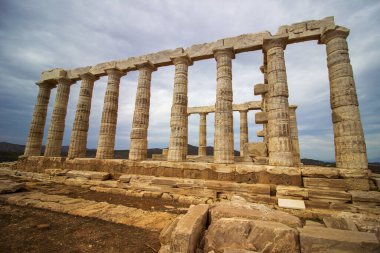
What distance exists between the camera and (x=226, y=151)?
366 inches

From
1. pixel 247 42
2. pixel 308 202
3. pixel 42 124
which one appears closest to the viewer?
pixel 308 202

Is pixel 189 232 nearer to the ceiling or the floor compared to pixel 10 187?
nearer to the ceiling

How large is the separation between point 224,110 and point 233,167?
3.06 m

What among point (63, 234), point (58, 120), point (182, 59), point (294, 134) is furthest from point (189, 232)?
point (58, 120)

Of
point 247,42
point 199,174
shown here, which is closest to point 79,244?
point 199,174

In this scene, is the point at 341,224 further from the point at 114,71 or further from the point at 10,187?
the point at 114,71

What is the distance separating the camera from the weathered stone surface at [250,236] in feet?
9.14

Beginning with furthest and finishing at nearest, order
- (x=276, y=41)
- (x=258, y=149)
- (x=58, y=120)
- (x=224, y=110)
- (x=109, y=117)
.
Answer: (x=58, y=120) < (x=109, y=117) < (x=258, y=149) < (x=224, y=110) < (x=276, y=41)

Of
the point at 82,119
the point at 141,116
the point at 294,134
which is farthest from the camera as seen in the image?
the point at 294,134

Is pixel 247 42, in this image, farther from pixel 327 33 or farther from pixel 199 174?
pixel 199 174

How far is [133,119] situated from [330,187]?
10702 mm

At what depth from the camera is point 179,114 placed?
10.8 metres

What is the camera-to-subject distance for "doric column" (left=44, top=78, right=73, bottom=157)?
44.9 ft

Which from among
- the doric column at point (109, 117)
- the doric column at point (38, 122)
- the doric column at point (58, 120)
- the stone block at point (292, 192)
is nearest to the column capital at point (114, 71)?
the doric column at point (109, 117)
